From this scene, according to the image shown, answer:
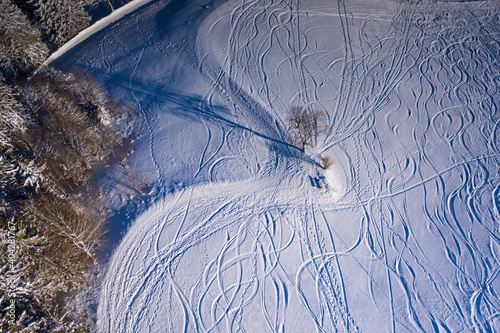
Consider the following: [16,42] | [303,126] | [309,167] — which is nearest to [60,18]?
[16,42]

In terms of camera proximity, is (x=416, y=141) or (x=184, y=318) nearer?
(x=184, y=318)

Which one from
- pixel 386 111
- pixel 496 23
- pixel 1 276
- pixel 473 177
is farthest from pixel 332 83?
pixel 1 276

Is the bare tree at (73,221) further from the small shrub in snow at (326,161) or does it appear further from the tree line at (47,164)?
the small shrub in snow at (326,161)

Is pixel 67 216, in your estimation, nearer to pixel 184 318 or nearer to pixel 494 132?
pixel 184 318

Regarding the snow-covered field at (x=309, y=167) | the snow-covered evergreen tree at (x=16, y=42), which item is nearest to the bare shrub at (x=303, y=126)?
the snow-covered field at (x=309, y=167)

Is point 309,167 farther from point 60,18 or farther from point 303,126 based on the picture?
point 60,18

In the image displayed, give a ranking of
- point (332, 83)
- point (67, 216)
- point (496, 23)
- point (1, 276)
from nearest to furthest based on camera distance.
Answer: point (1, 276) < point (67, 216) < point (332, 83) < point (496, 23)

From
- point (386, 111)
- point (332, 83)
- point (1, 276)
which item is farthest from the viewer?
point (332, 83)

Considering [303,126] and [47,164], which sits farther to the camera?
[303,126]
